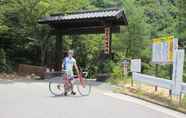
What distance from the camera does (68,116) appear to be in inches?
448

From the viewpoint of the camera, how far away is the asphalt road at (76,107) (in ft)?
38.7

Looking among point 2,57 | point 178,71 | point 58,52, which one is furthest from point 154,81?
point 2,57

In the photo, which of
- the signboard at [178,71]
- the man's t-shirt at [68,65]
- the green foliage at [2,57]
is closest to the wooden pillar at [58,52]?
the green foliage at [2,57]

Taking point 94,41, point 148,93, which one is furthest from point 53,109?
point 94,41

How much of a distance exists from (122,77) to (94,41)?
1235 cm

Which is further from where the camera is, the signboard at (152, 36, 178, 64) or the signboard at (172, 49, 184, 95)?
the signboard at (152, 36, 178, 64)

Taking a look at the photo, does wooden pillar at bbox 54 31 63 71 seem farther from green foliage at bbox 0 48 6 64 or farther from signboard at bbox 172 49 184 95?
signboard at bbox 172 49 184 95

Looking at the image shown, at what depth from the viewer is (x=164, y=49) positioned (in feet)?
56.1

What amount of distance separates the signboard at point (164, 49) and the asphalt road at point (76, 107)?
2.02m

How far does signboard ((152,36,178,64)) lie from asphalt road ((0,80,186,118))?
6.63 ft

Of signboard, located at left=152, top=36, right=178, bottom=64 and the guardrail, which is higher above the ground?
signboard, located at left=152, top=36, right=178, bottom=64

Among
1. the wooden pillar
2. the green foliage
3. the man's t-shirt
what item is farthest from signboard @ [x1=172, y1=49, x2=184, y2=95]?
the green foliage

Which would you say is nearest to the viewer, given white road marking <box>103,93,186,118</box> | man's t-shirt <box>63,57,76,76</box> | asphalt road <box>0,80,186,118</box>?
asphalt road <box>0,80,186,118</box>

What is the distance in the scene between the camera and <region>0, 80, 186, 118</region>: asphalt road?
1179cm
